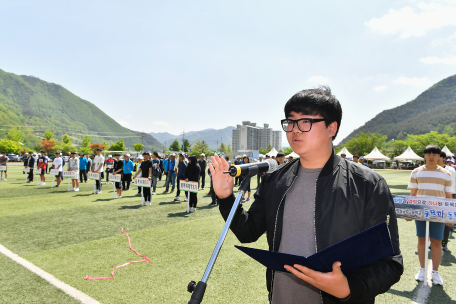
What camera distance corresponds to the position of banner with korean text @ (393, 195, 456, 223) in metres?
4.06

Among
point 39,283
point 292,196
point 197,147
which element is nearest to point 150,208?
point 39,283

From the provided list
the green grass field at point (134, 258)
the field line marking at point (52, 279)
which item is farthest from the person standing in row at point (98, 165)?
the field line marking at point (52, 279)

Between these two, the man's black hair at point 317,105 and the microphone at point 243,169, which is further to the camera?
the microphone at point 243,169

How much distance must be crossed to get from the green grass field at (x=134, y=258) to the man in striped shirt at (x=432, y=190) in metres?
0.37

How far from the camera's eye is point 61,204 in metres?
10.3

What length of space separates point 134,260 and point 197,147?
127923 mm

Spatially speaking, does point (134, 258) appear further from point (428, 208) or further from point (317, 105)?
point (428, 208)

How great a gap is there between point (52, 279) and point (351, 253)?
475cm

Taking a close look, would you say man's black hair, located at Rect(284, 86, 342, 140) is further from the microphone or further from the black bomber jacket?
the microphone

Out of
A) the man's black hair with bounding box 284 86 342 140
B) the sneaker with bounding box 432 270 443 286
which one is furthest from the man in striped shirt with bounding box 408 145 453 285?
the man's black hair with bounding box 284 86 342 140

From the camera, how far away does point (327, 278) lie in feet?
3.87

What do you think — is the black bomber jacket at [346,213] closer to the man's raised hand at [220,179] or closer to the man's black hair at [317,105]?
the man's raised hand at [220,179]

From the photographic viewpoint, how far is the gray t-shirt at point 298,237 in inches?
61.4

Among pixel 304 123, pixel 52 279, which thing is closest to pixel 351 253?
pixel 304 123
